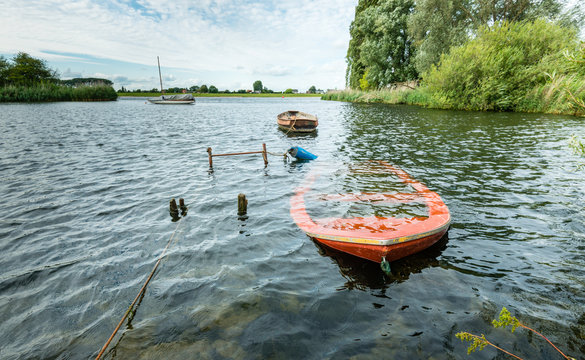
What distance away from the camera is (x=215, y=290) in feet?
14.9

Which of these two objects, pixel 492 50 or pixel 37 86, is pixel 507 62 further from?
pixel 37 86

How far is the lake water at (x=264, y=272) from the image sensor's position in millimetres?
3574

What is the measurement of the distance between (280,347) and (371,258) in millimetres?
2236

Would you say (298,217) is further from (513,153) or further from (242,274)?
(513,153)

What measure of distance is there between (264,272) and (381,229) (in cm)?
247

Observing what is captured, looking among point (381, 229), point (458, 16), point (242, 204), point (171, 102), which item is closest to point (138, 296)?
point (242, 204)

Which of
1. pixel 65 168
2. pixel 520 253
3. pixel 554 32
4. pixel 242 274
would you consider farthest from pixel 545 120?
pixel 65 168

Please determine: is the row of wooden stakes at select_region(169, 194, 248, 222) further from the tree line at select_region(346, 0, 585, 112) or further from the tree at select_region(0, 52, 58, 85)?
the tree at select_region(0, 52, 58, 85)

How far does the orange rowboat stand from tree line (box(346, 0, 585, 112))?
73.0 feet

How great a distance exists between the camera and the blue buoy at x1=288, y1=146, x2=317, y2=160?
41.7ft

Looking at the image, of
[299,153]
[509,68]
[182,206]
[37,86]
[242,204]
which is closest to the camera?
[242,204]

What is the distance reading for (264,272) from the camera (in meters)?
5.02

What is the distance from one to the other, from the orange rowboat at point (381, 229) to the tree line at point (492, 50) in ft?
73.0

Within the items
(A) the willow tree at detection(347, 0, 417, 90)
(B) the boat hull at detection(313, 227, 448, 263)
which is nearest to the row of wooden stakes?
(B) the boat hull at detection(313, 227, 448, 263)
